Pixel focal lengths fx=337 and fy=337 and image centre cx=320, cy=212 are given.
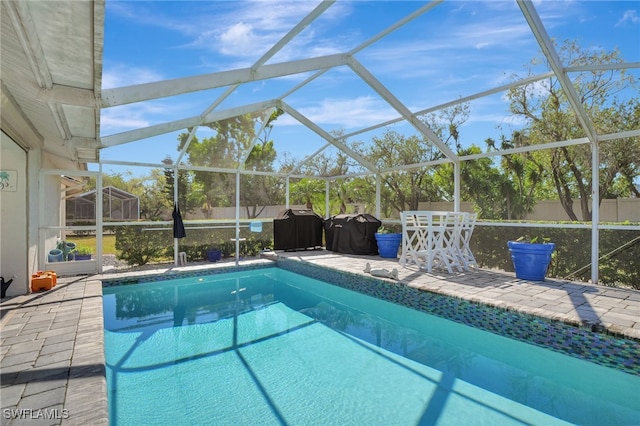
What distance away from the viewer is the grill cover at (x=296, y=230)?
403 inches

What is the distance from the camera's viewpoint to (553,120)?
322 inches

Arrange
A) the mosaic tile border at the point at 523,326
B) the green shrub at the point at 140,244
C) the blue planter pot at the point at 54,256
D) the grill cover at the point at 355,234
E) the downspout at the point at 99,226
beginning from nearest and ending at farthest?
the mosaic tile border at the point at 523,326 → the blue planter pot at the point at 54,256 → the downspout at the point at 99,226 → the green shrub at the point at 140,244 → the grill cover at the point at 355,234

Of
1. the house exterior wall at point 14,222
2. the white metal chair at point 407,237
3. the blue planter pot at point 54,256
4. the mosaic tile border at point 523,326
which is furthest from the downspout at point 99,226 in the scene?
the white metal chair at point 407,237

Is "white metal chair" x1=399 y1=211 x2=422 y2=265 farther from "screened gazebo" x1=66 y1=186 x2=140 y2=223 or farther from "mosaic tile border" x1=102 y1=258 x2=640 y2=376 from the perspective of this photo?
"screened gazebo" x1=66 y1=186 x2=140 y2=223

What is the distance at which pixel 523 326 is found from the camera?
408 cm

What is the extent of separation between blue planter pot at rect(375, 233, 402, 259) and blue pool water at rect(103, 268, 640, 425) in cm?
286

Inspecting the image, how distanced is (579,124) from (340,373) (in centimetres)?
783

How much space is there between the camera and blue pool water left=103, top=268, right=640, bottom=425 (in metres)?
2.93

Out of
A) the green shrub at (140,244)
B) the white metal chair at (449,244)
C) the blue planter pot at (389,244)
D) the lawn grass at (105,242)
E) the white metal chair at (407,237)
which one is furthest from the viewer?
the blue planter pot at (389,244)

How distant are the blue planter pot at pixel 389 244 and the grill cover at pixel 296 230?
102 inches

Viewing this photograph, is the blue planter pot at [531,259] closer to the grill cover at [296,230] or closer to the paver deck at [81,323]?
the paver deck at [81,323]

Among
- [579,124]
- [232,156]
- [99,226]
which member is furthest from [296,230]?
[579,124]

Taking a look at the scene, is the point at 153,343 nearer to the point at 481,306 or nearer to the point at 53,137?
the point at 53,137

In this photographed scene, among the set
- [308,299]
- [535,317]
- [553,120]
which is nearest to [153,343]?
[308,299]
